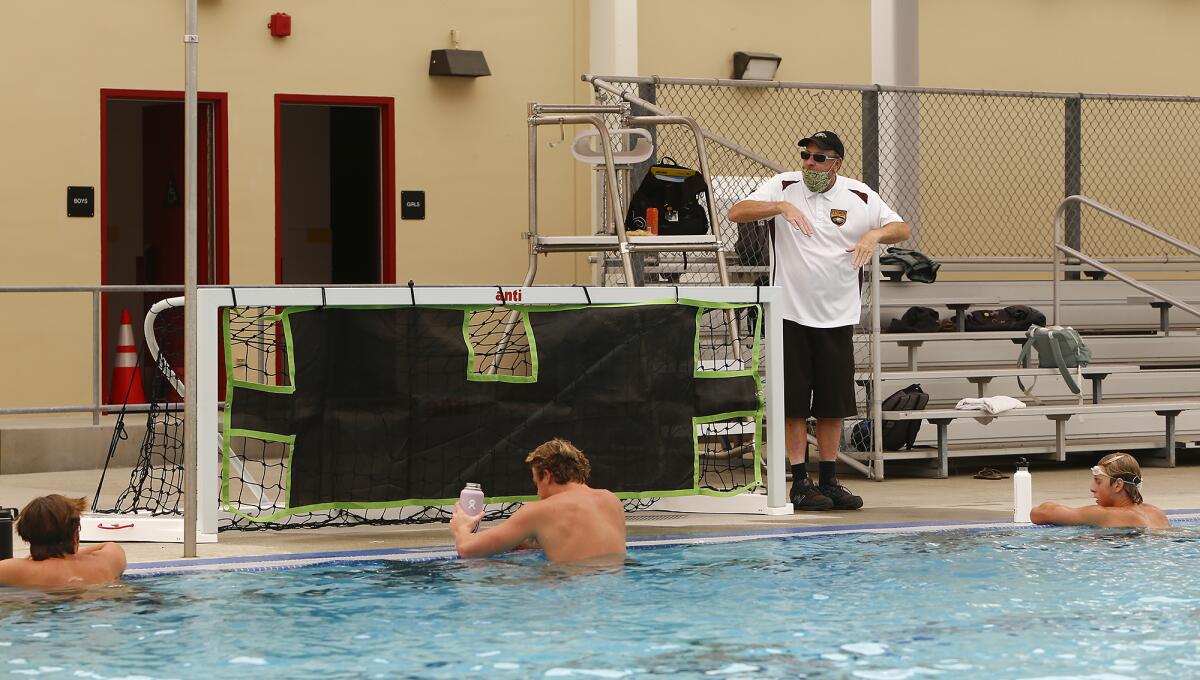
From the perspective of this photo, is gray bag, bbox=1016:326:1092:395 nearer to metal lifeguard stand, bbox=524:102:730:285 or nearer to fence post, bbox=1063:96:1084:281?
metal lifeguard stand, bbox=524:102:730:285

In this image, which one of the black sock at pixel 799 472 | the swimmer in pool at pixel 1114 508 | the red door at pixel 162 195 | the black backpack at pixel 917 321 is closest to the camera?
the swimmer in pool at pixel 1114 508

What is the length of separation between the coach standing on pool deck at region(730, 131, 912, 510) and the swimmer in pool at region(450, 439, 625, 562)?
2151 millimetres

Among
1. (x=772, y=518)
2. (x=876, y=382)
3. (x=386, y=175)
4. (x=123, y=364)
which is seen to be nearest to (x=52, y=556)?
(x=772, y=518)

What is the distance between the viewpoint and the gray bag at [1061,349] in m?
11.6

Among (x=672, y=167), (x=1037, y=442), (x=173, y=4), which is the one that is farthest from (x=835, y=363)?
(x=173, y=4)

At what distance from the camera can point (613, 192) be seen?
1029cm

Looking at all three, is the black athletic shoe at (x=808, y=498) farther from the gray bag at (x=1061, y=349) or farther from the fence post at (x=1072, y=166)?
the fence post at (x=1072, y=166)

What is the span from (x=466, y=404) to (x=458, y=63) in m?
6.10

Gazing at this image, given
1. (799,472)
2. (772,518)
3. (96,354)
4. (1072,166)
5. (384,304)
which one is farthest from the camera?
(1072,166)

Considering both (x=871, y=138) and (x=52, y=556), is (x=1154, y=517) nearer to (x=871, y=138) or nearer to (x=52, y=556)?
(x=871, y=138)

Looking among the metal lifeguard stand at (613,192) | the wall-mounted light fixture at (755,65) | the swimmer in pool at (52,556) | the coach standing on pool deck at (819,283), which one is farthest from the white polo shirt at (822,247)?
the wall-mounted light fixture at (755,65)

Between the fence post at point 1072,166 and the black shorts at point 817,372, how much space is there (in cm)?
603

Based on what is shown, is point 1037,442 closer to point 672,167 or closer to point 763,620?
point 672,167

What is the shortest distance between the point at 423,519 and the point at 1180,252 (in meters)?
10.7
